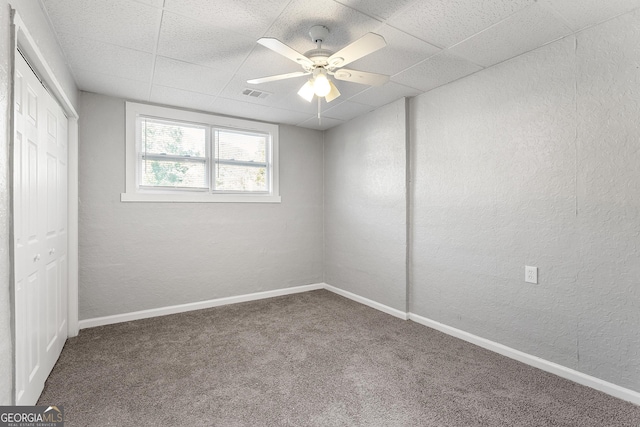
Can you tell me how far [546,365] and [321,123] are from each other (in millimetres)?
3719

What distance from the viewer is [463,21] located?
213 centimetres

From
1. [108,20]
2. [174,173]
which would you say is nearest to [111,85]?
[174,173]

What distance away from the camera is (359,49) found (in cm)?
196

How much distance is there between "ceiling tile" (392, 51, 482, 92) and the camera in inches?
105

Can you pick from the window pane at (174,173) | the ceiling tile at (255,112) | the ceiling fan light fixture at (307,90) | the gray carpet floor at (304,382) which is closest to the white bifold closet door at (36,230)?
the gray carpet floor at (304,382)

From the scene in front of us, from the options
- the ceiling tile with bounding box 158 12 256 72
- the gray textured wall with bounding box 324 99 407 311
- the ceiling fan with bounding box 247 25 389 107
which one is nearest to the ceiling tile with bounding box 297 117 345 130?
the gray textured wall with bounding box 324 99 407 311

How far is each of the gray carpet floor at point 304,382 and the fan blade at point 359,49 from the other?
88.7 inches

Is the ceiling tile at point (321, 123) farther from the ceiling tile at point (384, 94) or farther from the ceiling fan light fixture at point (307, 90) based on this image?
the ceiling fan light fixture at point (307, 90)

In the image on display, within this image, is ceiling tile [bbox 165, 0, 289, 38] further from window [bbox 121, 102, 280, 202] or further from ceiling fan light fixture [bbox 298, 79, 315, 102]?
window [bbox 121, 102, 280, 202]

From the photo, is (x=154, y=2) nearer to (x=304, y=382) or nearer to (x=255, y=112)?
(x=255, y=112)

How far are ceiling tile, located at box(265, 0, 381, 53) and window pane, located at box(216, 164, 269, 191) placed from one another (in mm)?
2252

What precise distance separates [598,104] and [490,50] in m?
0.85

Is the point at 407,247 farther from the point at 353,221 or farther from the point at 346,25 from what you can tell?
the point at 346,25

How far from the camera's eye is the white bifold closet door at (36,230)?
1673 mm
